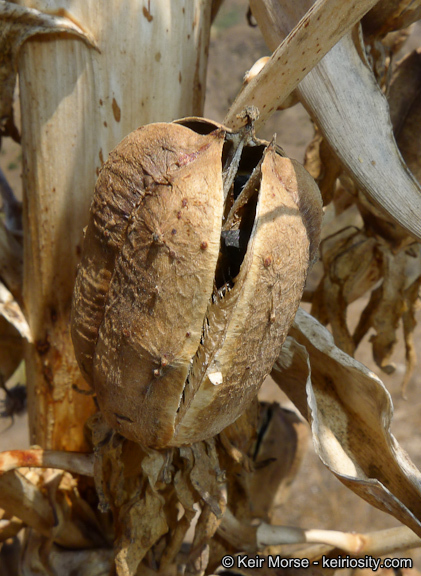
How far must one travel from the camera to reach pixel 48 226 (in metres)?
0.78

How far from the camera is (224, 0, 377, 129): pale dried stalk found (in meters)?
0.51

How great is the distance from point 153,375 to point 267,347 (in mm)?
125

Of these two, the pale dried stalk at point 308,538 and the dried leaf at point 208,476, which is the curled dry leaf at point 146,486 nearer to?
the dried leaf at point 208,476

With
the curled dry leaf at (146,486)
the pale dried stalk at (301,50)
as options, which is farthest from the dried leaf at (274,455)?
the pale dried stalk at (301,50)

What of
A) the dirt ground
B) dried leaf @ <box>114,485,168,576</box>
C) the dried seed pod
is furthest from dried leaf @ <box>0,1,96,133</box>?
dried leaf @ <box>114,485,168,576</box>

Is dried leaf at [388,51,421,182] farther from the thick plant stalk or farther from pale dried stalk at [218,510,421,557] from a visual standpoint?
pale dried stalk at [218,510,421,557]

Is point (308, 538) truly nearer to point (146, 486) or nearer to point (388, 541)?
point (388, 541)

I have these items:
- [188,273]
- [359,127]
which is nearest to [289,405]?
[359,127]

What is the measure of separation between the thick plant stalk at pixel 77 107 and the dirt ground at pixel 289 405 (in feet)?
0.87

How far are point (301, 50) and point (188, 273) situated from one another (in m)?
0.25

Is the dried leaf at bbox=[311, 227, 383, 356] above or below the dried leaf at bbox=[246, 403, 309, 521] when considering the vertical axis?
above

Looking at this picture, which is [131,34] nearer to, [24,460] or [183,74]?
[183,74]

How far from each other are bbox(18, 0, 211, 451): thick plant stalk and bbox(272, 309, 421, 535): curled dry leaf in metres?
0.32

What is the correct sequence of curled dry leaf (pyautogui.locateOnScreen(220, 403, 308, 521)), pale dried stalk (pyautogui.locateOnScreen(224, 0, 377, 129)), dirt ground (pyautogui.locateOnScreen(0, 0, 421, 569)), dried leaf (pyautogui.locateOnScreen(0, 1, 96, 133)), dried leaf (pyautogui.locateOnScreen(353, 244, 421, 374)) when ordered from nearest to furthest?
pale dried stalk (pyautogui.locateOnScreen(224, 0, 377, 129)) < dried leaf (pyautogui.locateOnScreen(0, 1, 96, 133)) < dried leaf (pyautogui.locateOnScreen(353, 244, 421, 374)) < curled dry leaf (pyautogui.locateOnScreen(220, 403, 308, 521)) < dirt ground (pyautogui.locateOnScreen(0, 0, 421, 569))
